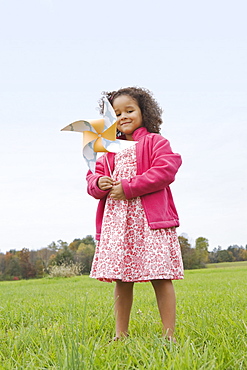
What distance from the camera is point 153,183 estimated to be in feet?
8.02

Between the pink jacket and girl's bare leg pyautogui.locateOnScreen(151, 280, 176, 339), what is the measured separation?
37 cm

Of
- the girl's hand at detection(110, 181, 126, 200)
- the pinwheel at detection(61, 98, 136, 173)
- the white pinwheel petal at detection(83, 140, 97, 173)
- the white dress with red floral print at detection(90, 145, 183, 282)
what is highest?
the pinwheel at detection(61, 98, 136, 173)

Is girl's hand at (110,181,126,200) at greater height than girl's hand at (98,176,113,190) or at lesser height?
lesser

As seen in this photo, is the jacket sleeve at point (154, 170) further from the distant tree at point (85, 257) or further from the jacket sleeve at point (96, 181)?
the distant tree at point (85, 257)

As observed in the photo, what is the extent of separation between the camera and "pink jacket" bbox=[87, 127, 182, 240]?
8.05 ft

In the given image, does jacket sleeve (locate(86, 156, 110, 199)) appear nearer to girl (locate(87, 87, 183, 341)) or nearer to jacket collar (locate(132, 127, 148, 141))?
girl (locate(87, 87, 183, 341))

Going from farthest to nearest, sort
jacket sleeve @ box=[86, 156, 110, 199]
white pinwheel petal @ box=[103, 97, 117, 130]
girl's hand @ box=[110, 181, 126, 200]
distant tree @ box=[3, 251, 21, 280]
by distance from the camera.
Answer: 1. distant tree @ box=[3, 251, 21, 280]
2. white pinwheel petal @ box=[103, 97, 117, 130]
3. jacket sleeve @ box=[86, 156, 110, 199]
4. girl's hand @ box=[110, 181, 126, 200]

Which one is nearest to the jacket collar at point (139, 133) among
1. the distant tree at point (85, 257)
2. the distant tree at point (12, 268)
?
the distant tree at point (85, 257)

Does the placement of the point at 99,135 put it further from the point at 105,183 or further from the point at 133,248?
the point at 133,248

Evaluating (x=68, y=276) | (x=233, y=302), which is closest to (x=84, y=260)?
(x=68, y=276)

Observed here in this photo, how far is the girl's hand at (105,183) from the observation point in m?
2.54

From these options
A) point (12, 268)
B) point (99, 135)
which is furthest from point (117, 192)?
point (12, 268)

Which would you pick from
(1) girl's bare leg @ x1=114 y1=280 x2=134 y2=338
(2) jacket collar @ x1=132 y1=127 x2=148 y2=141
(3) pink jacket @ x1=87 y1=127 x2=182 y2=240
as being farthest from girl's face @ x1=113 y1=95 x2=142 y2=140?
(1) girl's bare leg @ x1=114 y1=280 x2=134 y2=338

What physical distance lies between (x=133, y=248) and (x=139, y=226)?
15 cm
